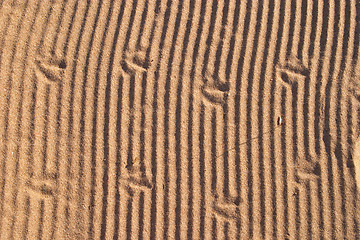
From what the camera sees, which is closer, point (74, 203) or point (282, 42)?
point (74, 203)

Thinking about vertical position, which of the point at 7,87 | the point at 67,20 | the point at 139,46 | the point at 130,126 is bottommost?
the point at 130,126

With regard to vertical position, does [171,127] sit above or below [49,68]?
below

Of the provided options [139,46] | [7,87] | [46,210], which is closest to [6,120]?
[7,87]

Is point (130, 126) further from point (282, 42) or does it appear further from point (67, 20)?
point (282, 42)

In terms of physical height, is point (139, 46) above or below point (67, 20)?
below

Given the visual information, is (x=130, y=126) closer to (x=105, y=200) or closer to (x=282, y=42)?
(x=105, y=200)

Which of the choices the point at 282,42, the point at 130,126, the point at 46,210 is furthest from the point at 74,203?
the point at 282,42
